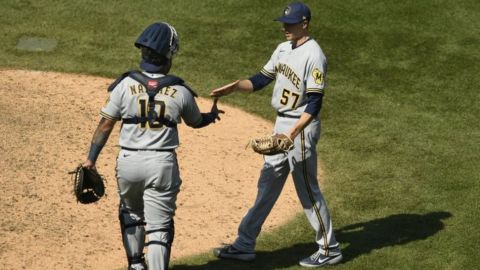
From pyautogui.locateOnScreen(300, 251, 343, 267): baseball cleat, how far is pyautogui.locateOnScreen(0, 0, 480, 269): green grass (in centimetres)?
12

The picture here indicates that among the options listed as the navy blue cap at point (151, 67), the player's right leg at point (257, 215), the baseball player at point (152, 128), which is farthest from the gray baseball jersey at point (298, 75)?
the navy blue cap at point (151, 67)

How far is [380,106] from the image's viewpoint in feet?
45.1

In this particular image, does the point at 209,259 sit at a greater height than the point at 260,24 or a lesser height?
lesser

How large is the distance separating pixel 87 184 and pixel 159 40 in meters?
1.50

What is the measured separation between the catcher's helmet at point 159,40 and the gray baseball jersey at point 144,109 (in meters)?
0.24

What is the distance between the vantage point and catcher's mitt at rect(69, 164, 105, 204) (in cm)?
815

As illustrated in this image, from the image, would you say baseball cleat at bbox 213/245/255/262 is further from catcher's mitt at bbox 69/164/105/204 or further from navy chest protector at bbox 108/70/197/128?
navy chest protector at bbox 108/70/197/128

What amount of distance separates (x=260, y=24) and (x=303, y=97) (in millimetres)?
7493

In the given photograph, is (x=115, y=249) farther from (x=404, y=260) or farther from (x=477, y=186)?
(x=477, y=186)

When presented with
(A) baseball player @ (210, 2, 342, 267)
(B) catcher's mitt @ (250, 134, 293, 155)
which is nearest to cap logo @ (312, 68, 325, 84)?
(A) baseball player @ (210, 2, 342, 267)

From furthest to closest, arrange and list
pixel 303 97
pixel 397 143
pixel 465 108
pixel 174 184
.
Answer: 1. pixel 465 108
2. pixel 397 143
3. pixel 303 97
4. pixel 174 184

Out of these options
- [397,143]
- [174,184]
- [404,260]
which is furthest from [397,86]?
[174,184]

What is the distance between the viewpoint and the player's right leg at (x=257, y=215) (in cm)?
926

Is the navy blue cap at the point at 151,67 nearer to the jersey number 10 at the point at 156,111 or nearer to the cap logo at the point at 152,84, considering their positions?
the cap logo at the point at 152,84
